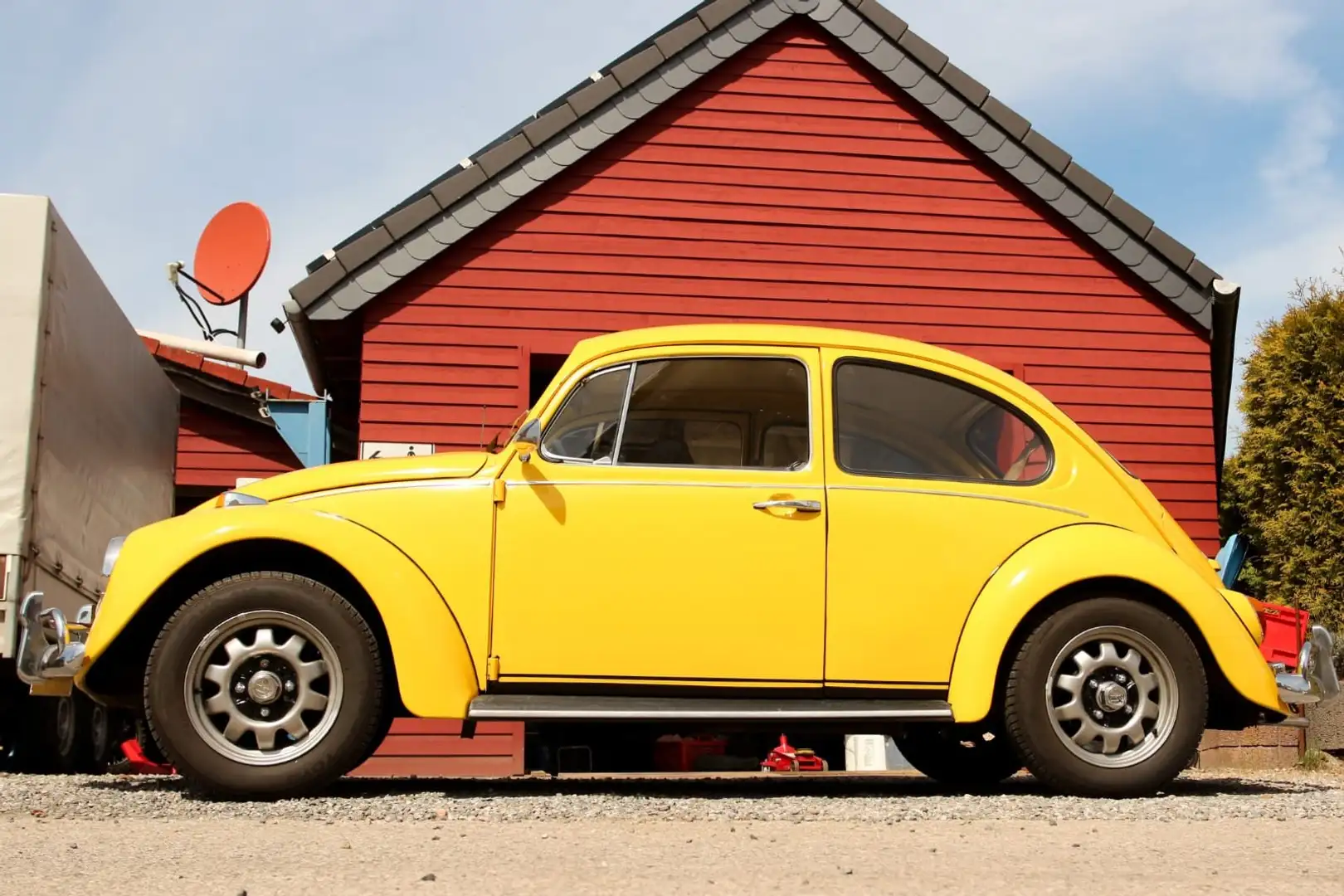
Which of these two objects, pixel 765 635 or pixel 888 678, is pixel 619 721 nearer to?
pixel 765 635

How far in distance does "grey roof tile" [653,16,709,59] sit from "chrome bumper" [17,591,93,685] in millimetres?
7954

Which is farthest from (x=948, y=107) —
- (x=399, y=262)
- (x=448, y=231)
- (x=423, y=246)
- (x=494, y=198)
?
(x=399, y=262)

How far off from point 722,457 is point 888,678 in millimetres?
1081

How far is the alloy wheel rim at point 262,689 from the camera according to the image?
17.4 feet

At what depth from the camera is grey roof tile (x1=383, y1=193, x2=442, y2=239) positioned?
11875 millimetres

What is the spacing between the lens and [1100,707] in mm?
5645

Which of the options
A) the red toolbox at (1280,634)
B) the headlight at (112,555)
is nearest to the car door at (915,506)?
the red toolbox at (1280,634)

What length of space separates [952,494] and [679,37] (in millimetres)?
7791

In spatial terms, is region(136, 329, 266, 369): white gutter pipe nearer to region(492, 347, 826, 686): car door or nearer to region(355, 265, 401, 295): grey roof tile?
region(355, 265, 401, 295): grey roof tile

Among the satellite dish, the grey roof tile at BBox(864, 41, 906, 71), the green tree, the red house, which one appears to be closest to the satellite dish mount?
the satellite dish

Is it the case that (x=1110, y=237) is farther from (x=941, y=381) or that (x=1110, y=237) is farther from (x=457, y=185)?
(x=941, y=381)

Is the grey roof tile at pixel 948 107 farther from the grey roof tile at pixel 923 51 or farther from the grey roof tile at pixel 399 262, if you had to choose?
the grey roof tile at pixel 399 262

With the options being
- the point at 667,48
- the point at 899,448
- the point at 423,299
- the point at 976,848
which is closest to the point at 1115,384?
the point at 667,48

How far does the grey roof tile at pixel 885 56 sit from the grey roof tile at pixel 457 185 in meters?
3.59
